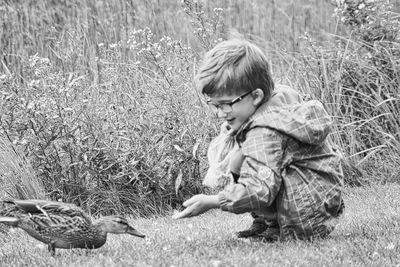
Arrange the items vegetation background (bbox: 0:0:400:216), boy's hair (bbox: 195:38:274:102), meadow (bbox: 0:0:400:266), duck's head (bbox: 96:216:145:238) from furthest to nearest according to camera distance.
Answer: vegetation background (bbox: 0:0:400:216), meadow (bbox: 0:0:400:266), duck's head (bbox: 96:216:145:238), boy's hair (bbox: 195:38:274:102)

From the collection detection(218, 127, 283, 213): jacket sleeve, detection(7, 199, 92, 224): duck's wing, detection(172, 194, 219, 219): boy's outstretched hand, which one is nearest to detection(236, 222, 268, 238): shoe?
detection(218, 127, 283, 213): jacket sleeve

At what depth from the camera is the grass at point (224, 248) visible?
14.7ft

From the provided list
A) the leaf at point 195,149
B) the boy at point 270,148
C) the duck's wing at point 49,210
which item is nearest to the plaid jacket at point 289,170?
the boy at point 270,148

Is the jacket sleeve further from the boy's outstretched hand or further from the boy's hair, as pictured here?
the boy's hair

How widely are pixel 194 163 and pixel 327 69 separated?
1.96 meters

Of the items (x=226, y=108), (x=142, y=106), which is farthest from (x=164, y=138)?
(x=226, y=108)

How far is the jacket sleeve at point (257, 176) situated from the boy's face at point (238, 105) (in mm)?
144

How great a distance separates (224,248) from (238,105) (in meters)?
0.85

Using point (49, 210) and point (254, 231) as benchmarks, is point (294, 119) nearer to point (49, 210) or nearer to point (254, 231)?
point (254, 231)

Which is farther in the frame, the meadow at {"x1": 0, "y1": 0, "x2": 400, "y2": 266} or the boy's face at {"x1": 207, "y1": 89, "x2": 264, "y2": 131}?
the meadow at {"x1": 0, "y1": 0, "x2": 400, "y2": 266}

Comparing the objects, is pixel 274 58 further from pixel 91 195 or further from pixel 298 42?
pixel 91 195

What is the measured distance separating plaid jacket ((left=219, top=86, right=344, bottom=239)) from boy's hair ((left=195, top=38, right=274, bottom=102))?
17 cm

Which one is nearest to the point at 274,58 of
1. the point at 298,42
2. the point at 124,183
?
the point at 298,42

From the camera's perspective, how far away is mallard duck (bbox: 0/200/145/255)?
4.79 metres
